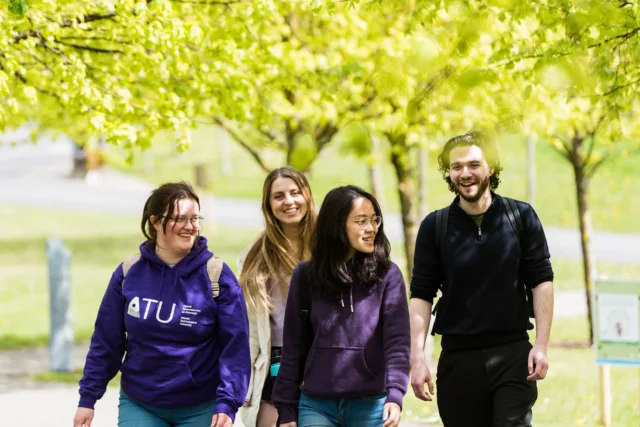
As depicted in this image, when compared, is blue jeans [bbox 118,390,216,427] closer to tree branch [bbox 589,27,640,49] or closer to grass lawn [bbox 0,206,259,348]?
tree branch [bbox 589,27,640,49]

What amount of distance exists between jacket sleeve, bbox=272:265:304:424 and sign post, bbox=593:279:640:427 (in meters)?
4.27

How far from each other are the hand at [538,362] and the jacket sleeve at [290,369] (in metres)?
0.97

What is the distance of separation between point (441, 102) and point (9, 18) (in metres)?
5.76

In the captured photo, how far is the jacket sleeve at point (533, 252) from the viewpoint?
5000mm

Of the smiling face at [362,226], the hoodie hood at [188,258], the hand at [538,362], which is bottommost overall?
the hand at [538,362]

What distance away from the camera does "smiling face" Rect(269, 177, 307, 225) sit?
5.55 metres

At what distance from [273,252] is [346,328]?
3.16ft

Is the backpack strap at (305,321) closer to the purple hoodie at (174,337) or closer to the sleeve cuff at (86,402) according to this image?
the purple hoodie at (174,337)

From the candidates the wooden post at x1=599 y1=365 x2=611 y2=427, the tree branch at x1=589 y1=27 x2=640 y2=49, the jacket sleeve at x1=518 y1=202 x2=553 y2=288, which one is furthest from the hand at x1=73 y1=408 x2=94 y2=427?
the wooden post at x1=599 y1=365 x2=611 y2=427

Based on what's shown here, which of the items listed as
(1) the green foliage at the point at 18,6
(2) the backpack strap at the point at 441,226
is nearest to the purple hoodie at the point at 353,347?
(2) the backpack strap at the point at 441,226

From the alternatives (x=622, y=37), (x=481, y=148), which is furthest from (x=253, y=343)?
(x=622, y=37)

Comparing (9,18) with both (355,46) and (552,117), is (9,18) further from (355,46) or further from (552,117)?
(552,117)

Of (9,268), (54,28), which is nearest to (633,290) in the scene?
(54,28)

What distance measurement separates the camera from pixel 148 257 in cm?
488
